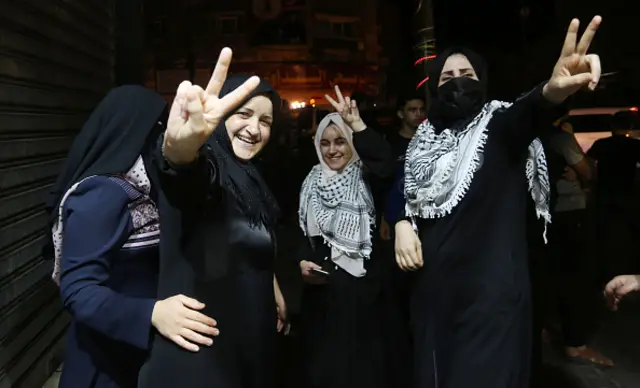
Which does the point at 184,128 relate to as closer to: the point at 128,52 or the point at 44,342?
the point at 44,342

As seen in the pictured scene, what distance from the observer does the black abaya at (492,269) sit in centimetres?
251

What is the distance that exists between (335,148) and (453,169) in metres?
1.04

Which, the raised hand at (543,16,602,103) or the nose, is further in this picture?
the nose

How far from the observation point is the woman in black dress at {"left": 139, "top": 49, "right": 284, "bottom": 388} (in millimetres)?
1677

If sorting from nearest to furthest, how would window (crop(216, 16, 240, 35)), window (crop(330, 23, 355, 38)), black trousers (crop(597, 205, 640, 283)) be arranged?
black trousers (crop(597, 205, 640, 283)) → window (crop(216, 16, 240, 35)) → window (crop(330, 23, 355, 38))

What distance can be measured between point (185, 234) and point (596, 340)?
421 centimetres

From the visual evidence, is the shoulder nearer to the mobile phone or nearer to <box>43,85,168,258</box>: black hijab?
<box>43,85,168,258</box>: black hijab

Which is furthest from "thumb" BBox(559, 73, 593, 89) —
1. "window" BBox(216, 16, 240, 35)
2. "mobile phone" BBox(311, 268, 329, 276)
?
"window" BBox(216, 16, 240, 35)

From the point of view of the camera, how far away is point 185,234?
73.7 inches

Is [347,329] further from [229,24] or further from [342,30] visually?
[342,30]

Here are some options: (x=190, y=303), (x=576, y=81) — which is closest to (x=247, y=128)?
(x=190, y=303)

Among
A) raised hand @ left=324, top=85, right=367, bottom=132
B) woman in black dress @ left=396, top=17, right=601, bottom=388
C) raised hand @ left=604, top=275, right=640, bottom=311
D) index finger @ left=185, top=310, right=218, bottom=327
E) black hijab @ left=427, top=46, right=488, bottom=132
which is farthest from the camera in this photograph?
raised hand @ left=324, top=85, right=367, bottom=132

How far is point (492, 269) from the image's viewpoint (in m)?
2.52

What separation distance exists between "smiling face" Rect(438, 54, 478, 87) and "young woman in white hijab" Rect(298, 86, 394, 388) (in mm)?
661
